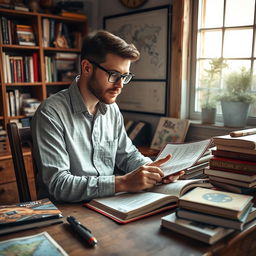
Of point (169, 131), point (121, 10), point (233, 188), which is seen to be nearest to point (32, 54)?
point (121, 10)

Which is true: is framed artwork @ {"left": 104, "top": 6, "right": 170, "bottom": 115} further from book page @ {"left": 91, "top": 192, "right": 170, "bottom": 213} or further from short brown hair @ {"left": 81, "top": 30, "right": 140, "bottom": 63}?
book page @ {"left": 91, "top": 192, "right": 170, "bottom": 213}

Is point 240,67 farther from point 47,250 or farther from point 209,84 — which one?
point 47,250

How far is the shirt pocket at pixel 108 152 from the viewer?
1609 mm

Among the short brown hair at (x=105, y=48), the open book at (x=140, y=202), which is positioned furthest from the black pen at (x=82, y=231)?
the short brown hair at (x=105, y=48)

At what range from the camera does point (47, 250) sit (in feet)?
2.59

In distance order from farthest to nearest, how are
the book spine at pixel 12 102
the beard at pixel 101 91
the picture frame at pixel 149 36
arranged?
1. the book spine at pixel 12 102
2. the picture frame at pixel 149 36
3. the beard at pixel 101 91

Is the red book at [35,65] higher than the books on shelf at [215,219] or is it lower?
higher

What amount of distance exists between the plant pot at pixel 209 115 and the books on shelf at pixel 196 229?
1540 millimetres

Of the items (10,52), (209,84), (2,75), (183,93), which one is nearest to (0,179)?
(2,75)

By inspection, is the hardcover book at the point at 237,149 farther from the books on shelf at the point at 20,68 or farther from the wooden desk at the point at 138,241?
the books on shelf at the point at 20,68

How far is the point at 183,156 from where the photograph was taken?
1.33 meters

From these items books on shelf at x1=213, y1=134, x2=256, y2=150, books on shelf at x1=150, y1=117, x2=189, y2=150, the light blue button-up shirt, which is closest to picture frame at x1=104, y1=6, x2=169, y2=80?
books on shelf at x1=150, y1=117, x2=189, y2=150

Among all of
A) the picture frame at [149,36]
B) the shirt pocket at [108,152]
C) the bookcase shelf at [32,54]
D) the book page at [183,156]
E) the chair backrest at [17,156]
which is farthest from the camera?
the bookcase shelf at [32,54]

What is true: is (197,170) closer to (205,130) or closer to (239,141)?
(239,141)
